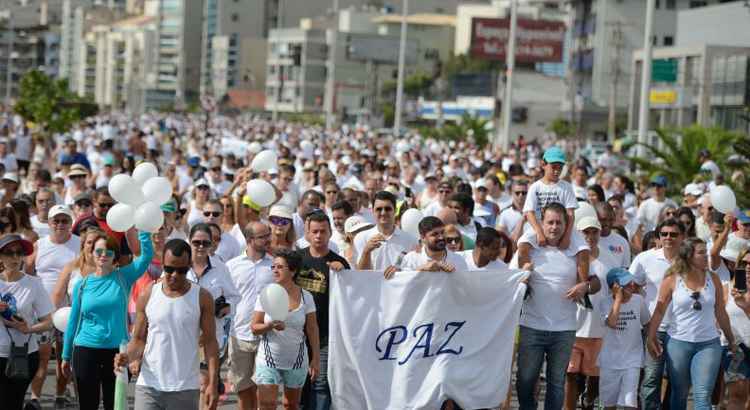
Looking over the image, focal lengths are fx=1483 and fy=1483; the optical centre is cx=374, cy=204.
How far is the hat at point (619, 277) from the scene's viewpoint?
10.5 metres

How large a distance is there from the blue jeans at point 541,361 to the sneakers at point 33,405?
3.34 m

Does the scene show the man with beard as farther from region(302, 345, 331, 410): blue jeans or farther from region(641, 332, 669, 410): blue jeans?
region(641, 332, 669, 410): blue jeans

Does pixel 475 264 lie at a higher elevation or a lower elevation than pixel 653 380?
higher

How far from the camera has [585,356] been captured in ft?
35.9

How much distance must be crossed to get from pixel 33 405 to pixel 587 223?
4.22 m

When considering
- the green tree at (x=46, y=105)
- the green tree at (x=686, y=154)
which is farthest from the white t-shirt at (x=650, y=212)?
the green tree at (x=46, y=105)

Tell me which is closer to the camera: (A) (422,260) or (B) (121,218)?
(B) (121,218)

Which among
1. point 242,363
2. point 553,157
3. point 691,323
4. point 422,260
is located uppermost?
point 553,157

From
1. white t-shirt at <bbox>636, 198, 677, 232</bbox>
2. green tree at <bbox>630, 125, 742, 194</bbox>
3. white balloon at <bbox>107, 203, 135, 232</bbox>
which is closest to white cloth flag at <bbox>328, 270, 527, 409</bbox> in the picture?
white balloon at <bbox>107, 203, 135, 232</bbox>

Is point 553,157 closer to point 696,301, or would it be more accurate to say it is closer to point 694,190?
point 696,301

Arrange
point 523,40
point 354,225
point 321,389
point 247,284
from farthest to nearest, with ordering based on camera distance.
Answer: point 523,40, point 354,225, point 247,284, point 321,389

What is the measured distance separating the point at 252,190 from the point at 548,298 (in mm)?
2624

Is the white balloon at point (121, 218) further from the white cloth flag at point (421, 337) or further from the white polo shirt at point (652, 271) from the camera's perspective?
the white polo shirt at point (652, 271)

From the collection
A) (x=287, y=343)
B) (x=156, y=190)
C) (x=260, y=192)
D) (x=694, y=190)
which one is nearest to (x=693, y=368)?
(x=287, y=343)
